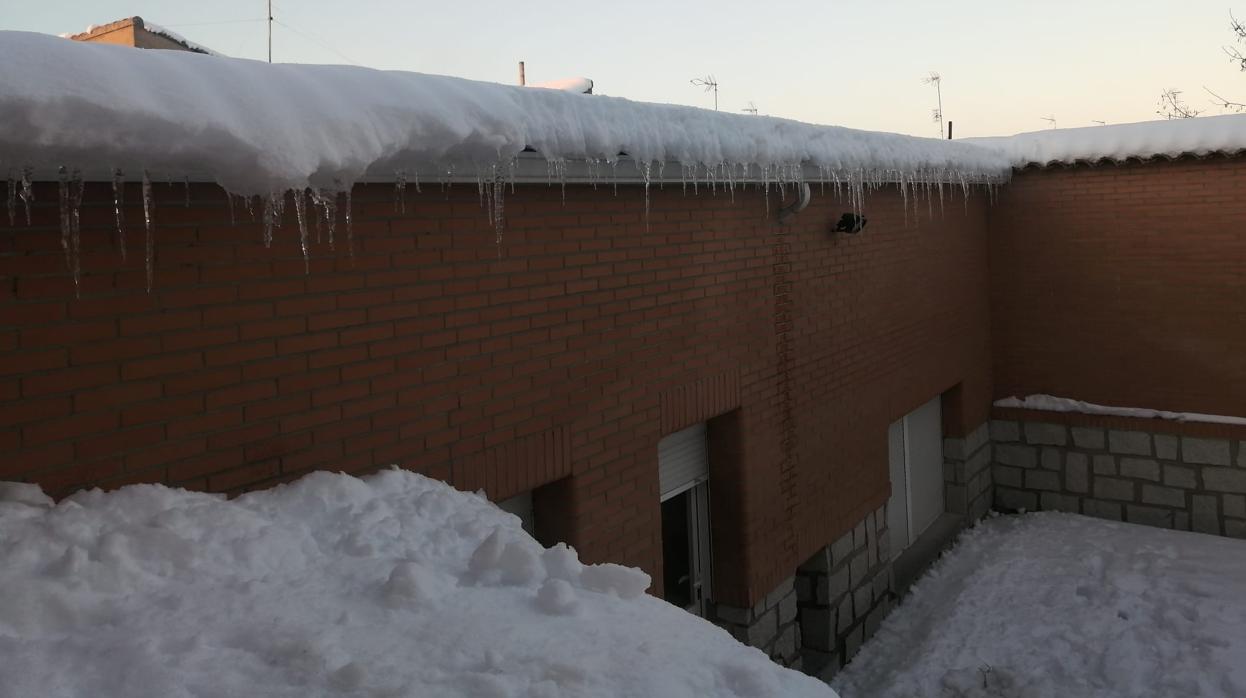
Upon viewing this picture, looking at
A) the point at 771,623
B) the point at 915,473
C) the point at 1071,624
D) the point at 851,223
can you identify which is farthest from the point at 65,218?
the point at 915,473

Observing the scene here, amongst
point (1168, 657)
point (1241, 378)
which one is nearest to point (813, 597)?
point (1168, 657)

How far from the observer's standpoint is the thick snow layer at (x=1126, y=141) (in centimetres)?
888

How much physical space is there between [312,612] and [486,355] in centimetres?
172

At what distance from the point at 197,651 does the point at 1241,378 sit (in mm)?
9808

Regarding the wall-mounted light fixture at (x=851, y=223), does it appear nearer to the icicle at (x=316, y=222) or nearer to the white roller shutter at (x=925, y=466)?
the white roller shutter at (x=925, y=466)

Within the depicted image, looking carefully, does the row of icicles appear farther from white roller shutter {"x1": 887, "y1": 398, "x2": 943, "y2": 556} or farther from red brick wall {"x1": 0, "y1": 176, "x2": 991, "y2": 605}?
white roller shutter {"x1": 887, "y1": 398, "x2": 943, "y2": 556}

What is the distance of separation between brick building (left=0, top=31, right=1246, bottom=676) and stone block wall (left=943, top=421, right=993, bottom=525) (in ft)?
0.14

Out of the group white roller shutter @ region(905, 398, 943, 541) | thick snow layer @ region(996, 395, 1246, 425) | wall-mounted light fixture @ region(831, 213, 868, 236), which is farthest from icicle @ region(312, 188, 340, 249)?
thick snow layer @ region(996, 395, 1246, 425)

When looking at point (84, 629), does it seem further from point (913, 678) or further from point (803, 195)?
point (913, 678)

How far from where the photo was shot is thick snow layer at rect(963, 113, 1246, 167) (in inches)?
349

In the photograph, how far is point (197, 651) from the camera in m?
2.27

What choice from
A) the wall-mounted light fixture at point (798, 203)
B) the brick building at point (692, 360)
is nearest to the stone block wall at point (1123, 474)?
the brick building at point (692, 360)

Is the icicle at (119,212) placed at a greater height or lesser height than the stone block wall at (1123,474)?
greater

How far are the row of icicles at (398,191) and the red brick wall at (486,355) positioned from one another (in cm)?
4
